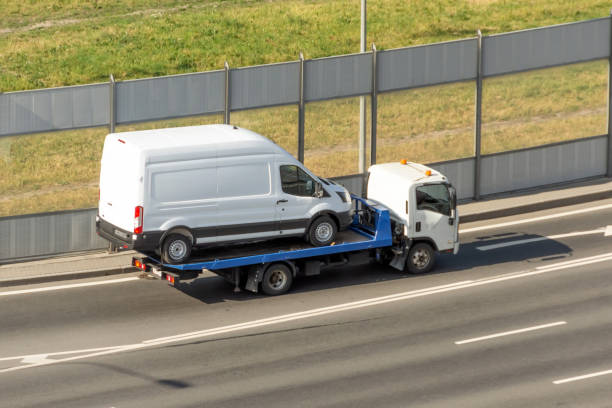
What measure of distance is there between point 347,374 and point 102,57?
25481 mm

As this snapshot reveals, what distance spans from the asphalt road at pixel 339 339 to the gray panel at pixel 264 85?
4.34m

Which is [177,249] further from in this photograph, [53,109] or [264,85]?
[264,85]

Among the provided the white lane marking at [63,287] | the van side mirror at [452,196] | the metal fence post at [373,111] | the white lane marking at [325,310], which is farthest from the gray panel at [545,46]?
the white lane marking at [63,287]

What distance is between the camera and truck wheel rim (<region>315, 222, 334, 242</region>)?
74.4 ft

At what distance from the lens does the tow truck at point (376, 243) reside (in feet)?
72.4

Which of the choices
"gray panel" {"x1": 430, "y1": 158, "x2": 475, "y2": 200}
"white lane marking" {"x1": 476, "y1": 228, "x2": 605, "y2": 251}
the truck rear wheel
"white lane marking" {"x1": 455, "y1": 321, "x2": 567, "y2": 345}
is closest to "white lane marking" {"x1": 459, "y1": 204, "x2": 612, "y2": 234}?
"white lane marking" {"x1": 476, "y1": 228, "x2": 605, "y2": 251}

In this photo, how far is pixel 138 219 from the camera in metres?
21.1

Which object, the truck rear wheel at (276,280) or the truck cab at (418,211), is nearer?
the truck rear wheel at (276,280)

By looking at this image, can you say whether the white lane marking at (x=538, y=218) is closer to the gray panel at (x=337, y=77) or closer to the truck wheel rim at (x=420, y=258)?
the truck wheel rim at (x=420, y=258)

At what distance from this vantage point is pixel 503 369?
18.9m

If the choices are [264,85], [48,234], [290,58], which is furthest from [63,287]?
[290,58]

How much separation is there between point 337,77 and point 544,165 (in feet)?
19.7

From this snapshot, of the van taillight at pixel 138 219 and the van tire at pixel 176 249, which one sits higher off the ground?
the van taillight at pixel 138 219

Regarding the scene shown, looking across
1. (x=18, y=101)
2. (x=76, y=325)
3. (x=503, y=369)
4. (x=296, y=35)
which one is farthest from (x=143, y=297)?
(x=296, y=35)
